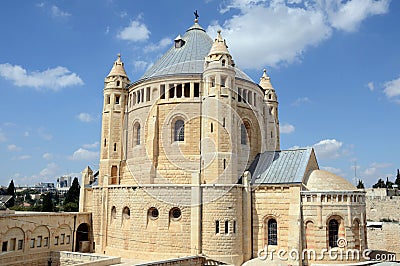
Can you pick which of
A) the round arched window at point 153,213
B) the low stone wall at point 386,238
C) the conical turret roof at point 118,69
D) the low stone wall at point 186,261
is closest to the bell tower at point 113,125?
the conical turret roof at point 118,69

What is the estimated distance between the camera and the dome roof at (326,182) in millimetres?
29334

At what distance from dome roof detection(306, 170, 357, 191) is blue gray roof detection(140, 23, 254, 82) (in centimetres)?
1221

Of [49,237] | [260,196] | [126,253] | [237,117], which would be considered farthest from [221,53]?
[49,237]

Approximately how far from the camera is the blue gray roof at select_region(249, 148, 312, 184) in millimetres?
30594

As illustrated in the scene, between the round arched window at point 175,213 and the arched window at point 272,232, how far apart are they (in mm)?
7479

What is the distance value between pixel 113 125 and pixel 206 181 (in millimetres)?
13718

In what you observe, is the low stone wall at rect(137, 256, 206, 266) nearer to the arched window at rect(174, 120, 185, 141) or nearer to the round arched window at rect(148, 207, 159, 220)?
the round arched window at rect(148, 207, 159, 220)

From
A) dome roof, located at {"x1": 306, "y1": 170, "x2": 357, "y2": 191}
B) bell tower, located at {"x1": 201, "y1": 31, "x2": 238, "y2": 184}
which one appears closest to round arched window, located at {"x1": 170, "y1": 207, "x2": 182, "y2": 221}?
bell tower, located at {"x1": 201, "y1": 31, "x2": 238, "y2": 184}

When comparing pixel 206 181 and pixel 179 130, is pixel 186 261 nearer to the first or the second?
pixel 206 181

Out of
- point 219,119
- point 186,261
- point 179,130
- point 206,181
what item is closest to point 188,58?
point 179,130

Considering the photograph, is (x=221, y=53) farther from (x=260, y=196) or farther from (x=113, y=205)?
(x=113, y=205)

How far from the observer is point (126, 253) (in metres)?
31.6

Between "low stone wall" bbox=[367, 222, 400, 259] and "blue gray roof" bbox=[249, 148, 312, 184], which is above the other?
"blue gray roof" bbox=[249, 148, 312, 184]

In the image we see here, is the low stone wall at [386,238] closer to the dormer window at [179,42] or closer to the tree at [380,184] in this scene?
the dormer window at [179,42]
